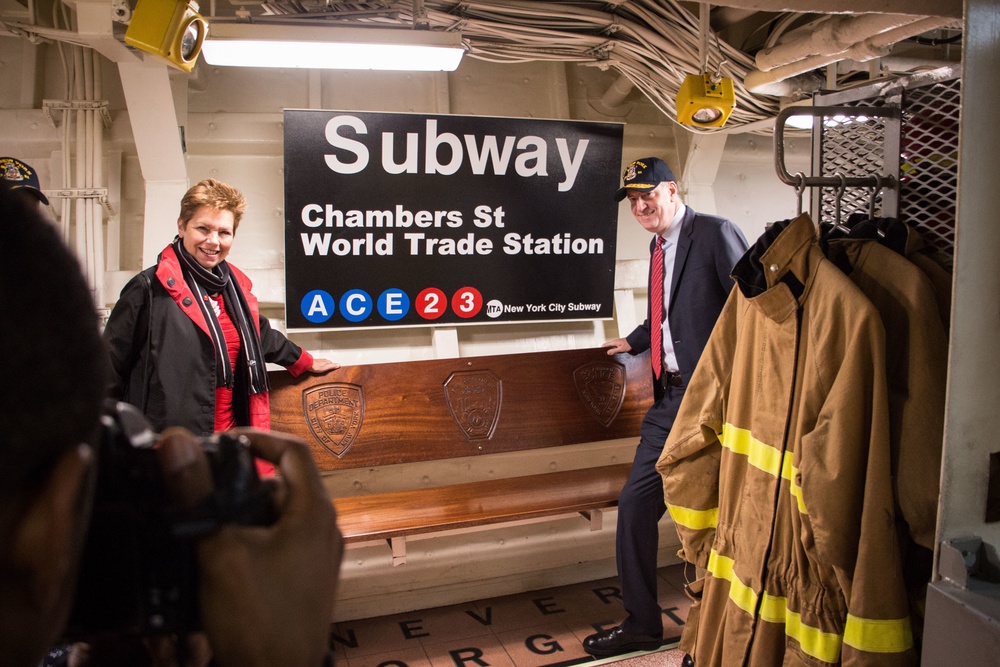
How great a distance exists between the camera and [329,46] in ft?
9.96

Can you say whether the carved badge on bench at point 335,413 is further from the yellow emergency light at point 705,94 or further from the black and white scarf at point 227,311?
the yellow emergency light at point 705,94

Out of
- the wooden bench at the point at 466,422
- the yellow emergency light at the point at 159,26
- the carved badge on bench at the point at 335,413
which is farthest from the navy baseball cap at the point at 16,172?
the carved badge on bench at the point at 335,413

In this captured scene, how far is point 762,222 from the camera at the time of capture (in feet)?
15.2

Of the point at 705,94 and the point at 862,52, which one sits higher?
the point at 705,94

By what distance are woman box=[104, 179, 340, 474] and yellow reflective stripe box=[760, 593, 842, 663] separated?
5.93ft

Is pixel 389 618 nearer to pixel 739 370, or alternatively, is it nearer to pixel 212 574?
pixel 739 370

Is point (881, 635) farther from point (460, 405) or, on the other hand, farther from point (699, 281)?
point (460, 405)

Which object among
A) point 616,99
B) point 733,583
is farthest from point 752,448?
point 616,99

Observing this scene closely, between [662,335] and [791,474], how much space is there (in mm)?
1388

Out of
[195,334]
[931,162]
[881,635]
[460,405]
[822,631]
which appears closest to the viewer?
[881,635]

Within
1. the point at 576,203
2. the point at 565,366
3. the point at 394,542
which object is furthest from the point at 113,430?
the point at 576,203

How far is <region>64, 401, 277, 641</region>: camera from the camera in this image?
0.54m

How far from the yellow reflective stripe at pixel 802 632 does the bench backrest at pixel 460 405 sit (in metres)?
1.86

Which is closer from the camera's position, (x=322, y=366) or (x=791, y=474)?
(x=791, y=474)
